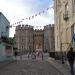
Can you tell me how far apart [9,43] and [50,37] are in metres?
109

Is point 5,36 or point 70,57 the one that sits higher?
point 5,36

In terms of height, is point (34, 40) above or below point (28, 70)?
above

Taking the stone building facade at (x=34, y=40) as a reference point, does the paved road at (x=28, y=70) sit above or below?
below

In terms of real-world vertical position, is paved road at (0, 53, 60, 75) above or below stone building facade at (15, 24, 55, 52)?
below

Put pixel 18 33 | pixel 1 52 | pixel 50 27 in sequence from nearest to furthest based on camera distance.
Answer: pixel 1 52, pixel 50 27, pixel 18 33

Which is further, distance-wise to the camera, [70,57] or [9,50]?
[9,50]

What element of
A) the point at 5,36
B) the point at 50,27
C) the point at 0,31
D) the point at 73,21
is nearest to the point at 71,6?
the point at 73,21

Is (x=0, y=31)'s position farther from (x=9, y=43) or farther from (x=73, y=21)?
(x=73, y=21)

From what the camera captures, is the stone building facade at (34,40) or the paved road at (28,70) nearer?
the paved road at (28,70)

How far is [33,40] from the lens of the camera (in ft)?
607

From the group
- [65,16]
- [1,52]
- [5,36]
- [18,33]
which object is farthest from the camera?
[18,33]

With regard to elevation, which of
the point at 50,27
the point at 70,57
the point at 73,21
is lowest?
the point at 70,57

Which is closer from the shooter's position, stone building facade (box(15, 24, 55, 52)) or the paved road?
the paved road

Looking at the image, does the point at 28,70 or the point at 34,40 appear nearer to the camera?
the point at 28,70
